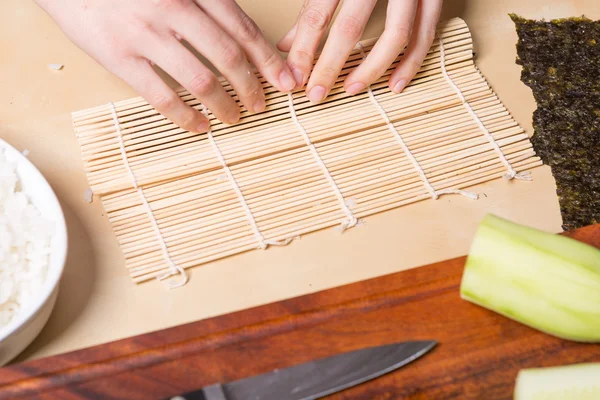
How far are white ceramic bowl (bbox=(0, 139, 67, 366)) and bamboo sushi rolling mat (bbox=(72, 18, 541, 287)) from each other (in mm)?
116

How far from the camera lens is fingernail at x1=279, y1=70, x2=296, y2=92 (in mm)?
1183

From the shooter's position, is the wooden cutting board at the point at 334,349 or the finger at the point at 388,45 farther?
the finger at the point at 388,45

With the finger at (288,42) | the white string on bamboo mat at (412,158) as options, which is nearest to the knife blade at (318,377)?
the white string on bamboo mat at (412,158)

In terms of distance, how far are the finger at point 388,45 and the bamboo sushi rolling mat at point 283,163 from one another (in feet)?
0.13

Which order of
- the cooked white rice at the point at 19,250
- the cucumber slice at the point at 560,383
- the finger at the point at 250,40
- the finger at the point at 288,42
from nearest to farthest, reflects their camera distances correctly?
1. the cucumber slice at the point at 560,383
2. the cooked white rice at the point at 19,250
3. the finger at the point at 250,40
4. the finger at the point at 288,42

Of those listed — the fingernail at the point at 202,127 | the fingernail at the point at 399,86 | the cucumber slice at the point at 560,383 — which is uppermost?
the fingernail at the point at 399,86

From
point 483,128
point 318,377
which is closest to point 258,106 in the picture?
point 483,128

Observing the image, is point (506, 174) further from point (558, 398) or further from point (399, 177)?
point (558, 398)

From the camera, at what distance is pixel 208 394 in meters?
0.81

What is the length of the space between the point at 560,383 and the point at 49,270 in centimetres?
70

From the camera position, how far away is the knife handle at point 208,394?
81 cm

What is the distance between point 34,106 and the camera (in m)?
1.28

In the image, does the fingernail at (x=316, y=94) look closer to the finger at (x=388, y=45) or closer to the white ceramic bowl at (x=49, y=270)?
the finger at (x=388, y=45)

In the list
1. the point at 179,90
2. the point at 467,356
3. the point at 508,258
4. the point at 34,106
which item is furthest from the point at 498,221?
the point at 34,106
